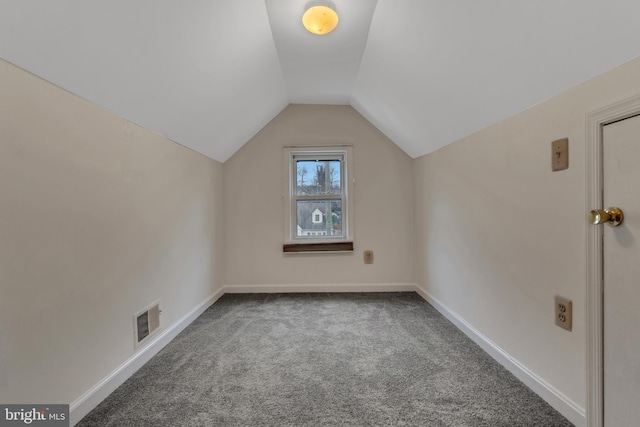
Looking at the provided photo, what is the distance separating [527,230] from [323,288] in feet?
7.10

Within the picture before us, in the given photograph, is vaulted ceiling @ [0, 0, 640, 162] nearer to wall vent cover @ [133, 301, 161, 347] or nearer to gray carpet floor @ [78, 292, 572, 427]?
wall vent cover @ [133, 301, 161, 347]

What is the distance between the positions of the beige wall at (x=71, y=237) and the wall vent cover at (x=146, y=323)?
0.05 metres

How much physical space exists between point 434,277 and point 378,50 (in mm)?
2054

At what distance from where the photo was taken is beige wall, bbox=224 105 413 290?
10.5 ft

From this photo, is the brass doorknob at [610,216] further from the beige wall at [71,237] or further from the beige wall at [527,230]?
the beige wall at [71,237]

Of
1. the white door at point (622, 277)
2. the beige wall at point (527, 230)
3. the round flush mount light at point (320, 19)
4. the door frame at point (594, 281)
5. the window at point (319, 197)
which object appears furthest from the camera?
the window at point (319, 197)

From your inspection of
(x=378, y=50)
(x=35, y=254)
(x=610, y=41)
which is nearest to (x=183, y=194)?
(x=35, y=254)

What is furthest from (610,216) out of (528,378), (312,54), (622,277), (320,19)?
(312,54)

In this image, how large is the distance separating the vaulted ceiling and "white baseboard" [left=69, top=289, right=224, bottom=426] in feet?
4.63

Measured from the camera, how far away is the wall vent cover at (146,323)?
1.68m

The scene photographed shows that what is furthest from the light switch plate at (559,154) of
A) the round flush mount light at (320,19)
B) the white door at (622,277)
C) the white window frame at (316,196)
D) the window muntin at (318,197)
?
the window muntin at (318,197)

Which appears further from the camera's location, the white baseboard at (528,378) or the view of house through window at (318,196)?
the view of house through window at (318,196)

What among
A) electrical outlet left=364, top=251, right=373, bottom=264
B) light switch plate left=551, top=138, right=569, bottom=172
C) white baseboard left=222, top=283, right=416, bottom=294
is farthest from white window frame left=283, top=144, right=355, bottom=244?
light switch plate left=551, top=138, right=569, bottom=172

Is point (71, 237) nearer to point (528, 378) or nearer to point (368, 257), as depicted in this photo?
point (528, 378)
